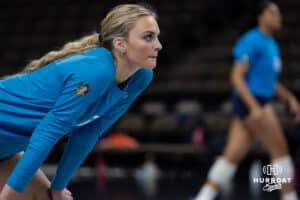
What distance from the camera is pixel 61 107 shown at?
2238mm

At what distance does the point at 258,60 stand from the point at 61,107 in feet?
8.89

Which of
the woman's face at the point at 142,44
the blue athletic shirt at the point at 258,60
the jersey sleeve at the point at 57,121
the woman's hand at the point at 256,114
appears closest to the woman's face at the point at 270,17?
the blue athletic shirt at the point at 258,60

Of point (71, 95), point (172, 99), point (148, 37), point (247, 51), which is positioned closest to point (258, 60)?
point (247, 51)

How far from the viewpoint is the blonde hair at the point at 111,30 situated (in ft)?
7.86

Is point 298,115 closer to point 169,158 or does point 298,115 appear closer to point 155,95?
point 169,158

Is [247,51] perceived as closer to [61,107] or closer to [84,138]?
[84,138]

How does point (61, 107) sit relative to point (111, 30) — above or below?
below

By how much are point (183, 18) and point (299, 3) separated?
71.6 inches

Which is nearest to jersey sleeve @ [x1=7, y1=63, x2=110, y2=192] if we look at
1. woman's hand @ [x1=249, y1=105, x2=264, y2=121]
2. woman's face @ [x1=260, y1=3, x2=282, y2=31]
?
woman's hand @ [x1=249, y1=105, x2=264, y2=121]

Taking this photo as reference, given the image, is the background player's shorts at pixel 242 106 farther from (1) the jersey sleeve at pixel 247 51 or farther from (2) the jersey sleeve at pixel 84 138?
(2) the jersey sleeve at pixel 84 138

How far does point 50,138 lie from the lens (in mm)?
2215

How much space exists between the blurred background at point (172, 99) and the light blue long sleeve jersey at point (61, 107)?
2830 mm

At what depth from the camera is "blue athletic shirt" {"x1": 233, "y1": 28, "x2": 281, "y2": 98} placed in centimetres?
469

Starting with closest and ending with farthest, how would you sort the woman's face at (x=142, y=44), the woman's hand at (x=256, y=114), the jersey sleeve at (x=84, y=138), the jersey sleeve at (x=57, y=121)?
1. the jersey sleeve at (x=57, y=121)
2. the woman's face at (x=142, y=44)
3. the jersey sleeve at (x=84, y=138)
4. the woman's hand at (x=256, y=114)
